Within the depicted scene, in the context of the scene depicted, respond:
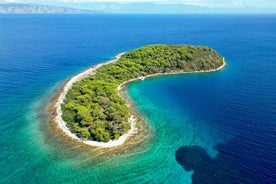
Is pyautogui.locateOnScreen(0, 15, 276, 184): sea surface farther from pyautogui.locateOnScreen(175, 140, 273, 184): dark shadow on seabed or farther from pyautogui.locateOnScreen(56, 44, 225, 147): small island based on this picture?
pyautogui.locateOnScreen(56, 44, 225, 147): small island

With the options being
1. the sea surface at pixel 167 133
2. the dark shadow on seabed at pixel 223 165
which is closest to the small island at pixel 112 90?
the sea surface at pixel 167 133

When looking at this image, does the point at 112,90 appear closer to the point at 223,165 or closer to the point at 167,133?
the point at 167,133

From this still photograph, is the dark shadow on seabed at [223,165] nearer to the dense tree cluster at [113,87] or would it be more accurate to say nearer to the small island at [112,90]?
the small island at [112,90]

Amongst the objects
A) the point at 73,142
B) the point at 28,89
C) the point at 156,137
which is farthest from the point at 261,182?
the point at 28,89

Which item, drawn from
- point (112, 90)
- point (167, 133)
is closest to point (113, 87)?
point (112, 90)

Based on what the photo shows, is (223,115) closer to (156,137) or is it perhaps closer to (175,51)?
(156,137)

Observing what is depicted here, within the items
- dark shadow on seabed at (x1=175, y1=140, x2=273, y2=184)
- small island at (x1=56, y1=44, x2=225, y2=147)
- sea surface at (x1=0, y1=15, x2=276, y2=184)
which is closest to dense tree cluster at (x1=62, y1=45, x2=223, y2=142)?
small island at (x1=56, y1=44, x2=225, y2=147)
